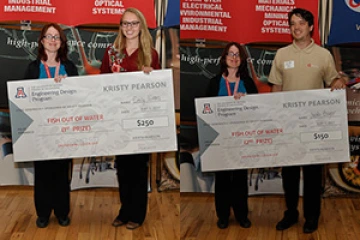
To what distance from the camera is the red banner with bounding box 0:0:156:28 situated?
12.4 feet

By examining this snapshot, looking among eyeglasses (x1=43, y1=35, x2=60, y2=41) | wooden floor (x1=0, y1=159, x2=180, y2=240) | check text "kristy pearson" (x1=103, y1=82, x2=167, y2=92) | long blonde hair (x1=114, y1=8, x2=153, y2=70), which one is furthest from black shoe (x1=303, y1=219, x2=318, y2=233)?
eyeglasses (x1=43, y1=35, x2=60, y2=41)

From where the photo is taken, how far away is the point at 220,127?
3.68 meters

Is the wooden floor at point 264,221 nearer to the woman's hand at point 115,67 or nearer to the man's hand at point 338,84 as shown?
the man's hand at point 338,84

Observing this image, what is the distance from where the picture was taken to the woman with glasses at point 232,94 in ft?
12.2

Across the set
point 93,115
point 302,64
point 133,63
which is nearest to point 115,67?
point 133,63

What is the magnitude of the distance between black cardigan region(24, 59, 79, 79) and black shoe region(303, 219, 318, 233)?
5.60 feet

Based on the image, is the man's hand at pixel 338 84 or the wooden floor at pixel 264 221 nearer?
the man's hand at pixel 338 84

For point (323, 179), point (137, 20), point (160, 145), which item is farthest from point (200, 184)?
point (137, 20)

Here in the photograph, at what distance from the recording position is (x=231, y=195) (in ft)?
12.7

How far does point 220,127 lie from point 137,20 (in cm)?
81

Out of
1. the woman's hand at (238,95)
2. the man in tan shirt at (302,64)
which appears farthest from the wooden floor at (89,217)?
the man in tan shirt at (302,64)

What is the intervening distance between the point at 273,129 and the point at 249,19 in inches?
26.7

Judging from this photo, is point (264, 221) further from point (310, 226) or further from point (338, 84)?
point (338, 84)

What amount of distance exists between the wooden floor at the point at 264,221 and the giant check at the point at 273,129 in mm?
360
